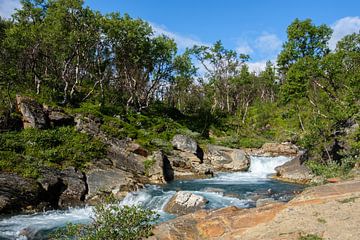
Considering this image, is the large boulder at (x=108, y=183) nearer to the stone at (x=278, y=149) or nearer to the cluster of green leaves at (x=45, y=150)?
the cluster of green leaves at (x=45, y=150)

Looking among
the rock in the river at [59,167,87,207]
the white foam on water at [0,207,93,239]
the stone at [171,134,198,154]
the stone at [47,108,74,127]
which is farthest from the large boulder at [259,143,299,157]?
the white foam on water at [0,207,93,239]

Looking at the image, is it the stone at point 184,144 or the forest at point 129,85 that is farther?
the stone at point 184,144

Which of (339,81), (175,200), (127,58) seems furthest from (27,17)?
(339,81)

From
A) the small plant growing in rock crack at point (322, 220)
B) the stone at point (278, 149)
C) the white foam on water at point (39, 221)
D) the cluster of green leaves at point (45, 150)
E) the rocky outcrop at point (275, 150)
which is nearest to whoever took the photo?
the small plant growing in rock crack at point (322, 220)

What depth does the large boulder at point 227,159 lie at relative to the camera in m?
33.7

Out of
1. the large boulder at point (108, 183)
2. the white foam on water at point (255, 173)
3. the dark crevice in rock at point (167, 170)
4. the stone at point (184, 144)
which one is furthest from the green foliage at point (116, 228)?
the stone at point (184, 144)

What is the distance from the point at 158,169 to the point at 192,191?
459cm

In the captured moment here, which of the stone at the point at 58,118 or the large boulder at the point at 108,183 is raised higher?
the stone at the point at 58,118

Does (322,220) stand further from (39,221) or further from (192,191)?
(192,191)

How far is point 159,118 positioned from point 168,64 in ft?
20.2

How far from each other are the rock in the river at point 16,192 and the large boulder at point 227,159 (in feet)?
58.1

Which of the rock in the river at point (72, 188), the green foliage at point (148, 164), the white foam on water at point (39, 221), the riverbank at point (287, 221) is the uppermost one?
the green foliage at point (148, 164)

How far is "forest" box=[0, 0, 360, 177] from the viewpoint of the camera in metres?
24.8

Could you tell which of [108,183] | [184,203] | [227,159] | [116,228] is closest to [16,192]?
[108,183]
